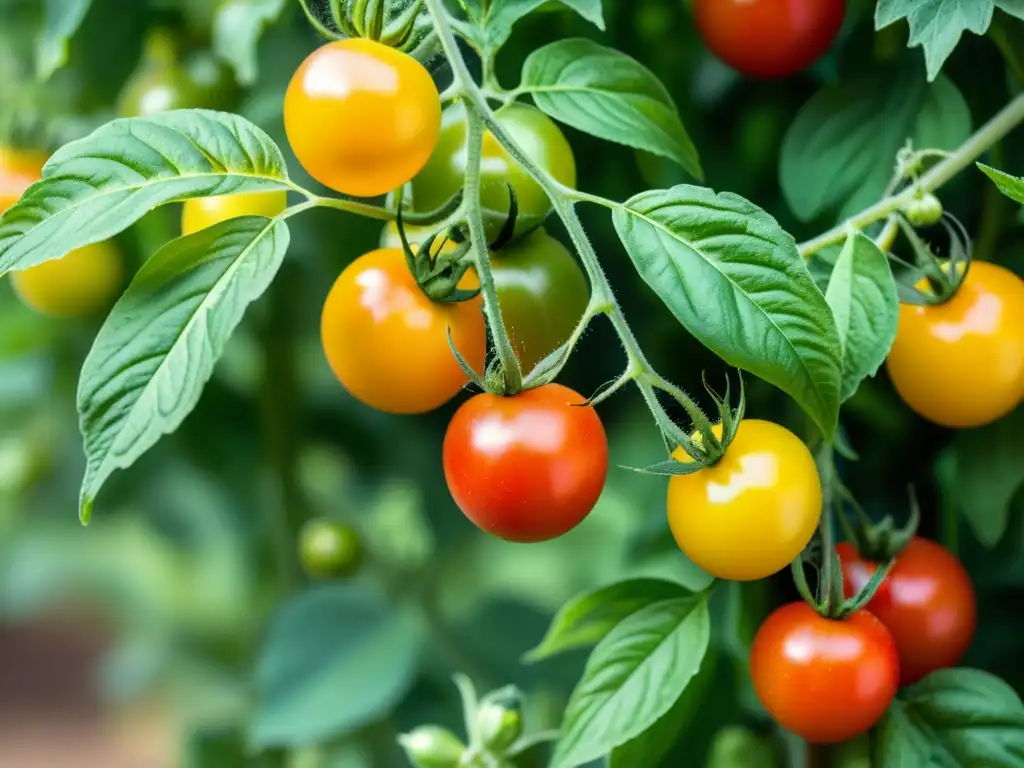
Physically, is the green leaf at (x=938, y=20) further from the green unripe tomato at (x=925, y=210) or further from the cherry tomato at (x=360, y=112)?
the cherry tomato at (x=360, y=112)

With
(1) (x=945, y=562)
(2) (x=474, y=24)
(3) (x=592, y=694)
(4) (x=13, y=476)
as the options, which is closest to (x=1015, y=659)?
(1) (x=945, y=562)

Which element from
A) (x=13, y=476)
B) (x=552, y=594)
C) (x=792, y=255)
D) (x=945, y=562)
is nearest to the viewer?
(x=792, y=255)

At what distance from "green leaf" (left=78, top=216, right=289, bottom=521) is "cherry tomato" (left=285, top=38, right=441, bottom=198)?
27 millimetres

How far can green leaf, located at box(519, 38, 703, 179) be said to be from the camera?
1.18 ft

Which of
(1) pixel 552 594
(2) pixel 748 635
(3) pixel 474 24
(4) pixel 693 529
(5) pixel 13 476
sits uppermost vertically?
(3) pixel 474 24

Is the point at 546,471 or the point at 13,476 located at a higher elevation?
the point at 546,471

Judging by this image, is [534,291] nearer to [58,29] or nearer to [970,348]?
[970,348]

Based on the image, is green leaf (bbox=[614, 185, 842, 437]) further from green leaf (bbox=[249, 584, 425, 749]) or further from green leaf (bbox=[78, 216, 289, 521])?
green leaf (bbox=[249, 584, 425, 749])

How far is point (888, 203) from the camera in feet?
1.19

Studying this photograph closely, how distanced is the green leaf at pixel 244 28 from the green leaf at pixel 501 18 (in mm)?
126

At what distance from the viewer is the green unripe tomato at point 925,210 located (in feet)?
1.16

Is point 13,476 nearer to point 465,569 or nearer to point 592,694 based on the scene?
point 465,569

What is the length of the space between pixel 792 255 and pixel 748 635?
7.9 inches

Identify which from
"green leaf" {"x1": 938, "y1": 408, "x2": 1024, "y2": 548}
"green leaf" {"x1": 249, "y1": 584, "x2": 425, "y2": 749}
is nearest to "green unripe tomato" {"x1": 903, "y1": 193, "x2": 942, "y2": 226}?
"green leaf" {"x1": 938, "y1": 408, "x2": 1024, "y2": 548}
